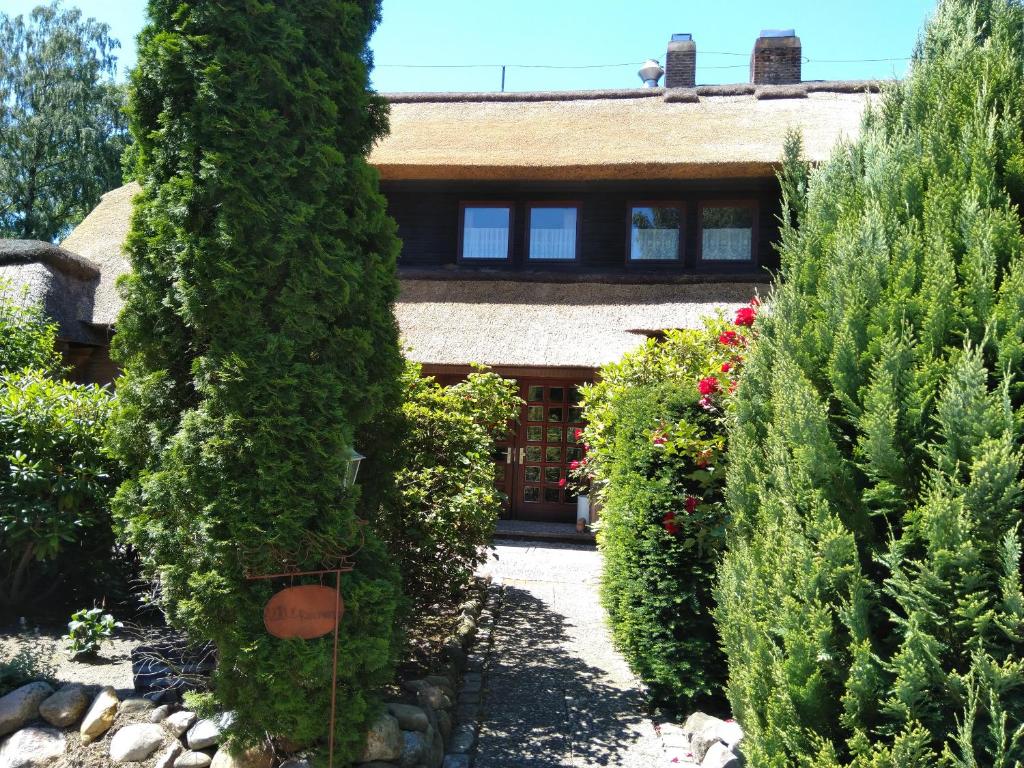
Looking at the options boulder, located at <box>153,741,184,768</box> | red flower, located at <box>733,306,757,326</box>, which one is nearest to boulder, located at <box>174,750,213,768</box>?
boulder, located at <box>153,741,184,768</box>

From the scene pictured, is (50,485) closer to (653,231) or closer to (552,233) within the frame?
(552,233)

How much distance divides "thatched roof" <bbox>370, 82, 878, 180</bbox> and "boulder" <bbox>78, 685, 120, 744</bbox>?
Answer: 936cm

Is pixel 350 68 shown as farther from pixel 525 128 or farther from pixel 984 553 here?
pixel 525 128

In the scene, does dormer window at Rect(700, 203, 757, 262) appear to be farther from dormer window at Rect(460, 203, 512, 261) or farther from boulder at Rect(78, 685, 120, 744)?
boulder at Rect(78, 685, 120, 744)

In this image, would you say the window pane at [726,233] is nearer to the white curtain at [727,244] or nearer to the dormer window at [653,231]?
the white curtain at [727,244]

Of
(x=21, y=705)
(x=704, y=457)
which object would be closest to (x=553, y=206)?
(x=704, y=457)

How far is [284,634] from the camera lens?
3172 mm

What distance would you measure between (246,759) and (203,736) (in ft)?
1.02

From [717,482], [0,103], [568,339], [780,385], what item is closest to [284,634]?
[780,385]

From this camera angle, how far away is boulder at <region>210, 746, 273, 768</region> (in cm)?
328

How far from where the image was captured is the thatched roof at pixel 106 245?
1188 cm

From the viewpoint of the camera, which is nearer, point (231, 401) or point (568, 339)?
point (231, 401)

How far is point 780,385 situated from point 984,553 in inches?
33.2

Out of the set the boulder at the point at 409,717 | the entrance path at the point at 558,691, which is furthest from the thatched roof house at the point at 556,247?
the boulder at the point at 409,717
